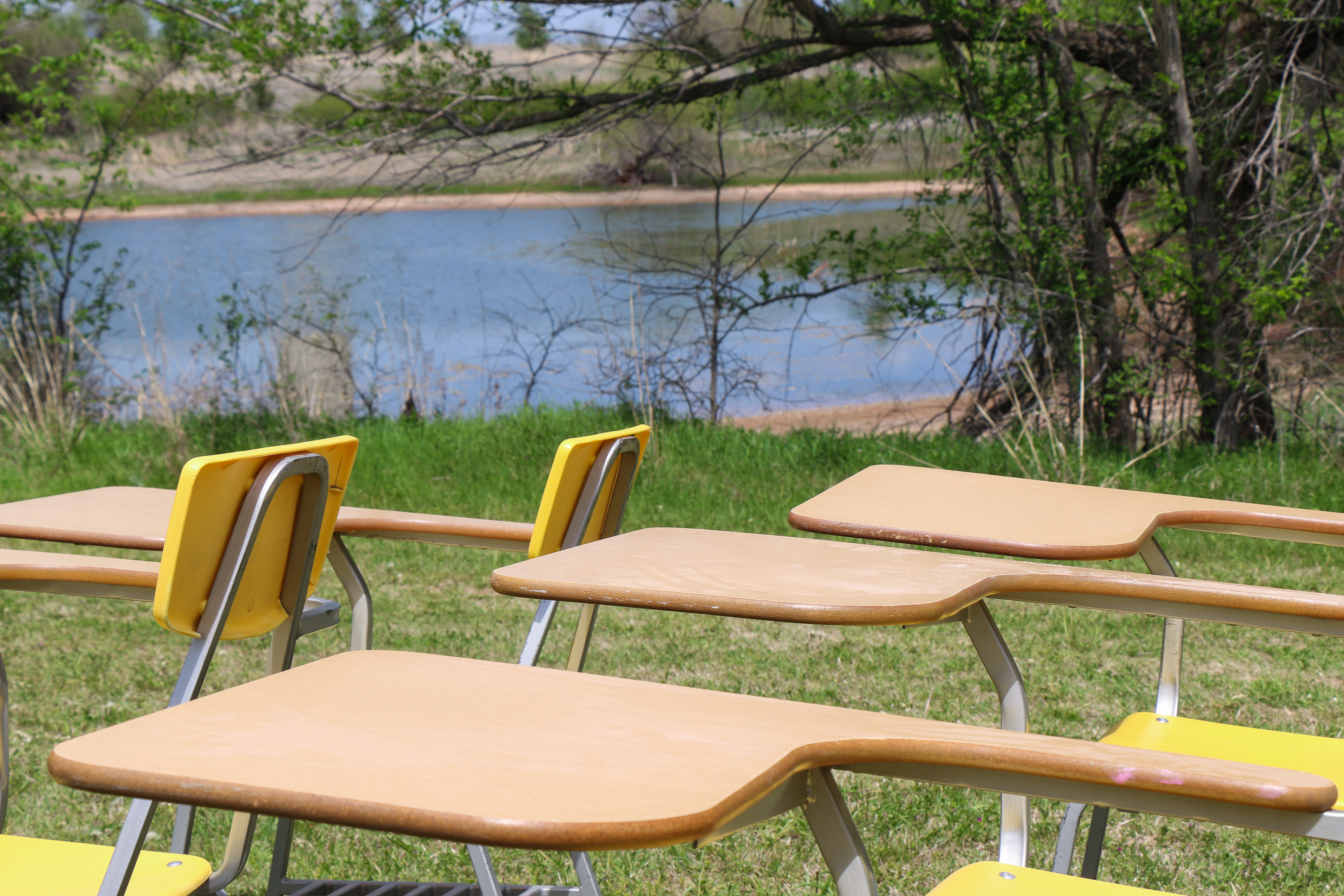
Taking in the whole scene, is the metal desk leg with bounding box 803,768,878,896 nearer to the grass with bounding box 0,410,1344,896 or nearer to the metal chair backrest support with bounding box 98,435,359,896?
the metal chair backrest support with bounding box 98,435,359,896

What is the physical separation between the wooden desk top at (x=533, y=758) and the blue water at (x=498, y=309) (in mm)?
5678

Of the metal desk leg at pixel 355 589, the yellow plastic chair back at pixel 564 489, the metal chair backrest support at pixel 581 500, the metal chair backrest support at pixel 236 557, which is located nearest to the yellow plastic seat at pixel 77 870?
the metal chair backrest support at pixel 236 557

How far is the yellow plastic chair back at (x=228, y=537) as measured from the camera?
4.42 ft

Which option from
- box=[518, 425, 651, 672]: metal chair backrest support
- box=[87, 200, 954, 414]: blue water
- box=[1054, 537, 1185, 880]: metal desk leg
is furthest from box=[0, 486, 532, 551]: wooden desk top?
box=[87, 200, 954, 414]: blue water

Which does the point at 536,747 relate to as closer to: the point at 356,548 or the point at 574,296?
the point at 356,548

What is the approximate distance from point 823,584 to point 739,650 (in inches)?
93.9

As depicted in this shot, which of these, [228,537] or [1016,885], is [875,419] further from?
[1016,885]

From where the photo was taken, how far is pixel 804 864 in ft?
7.59

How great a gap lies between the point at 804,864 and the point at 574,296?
5073 mm

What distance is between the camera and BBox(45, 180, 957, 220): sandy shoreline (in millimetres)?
6734

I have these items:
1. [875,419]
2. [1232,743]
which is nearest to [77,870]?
[1232,743]

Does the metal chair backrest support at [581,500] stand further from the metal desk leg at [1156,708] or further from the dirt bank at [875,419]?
the dirt bank at [875,419]

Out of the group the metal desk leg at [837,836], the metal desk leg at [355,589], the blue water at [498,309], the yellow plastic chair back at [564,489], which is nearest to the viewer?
the metal desk leg at [837,836]

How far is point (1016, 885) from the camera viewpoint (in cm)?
118
